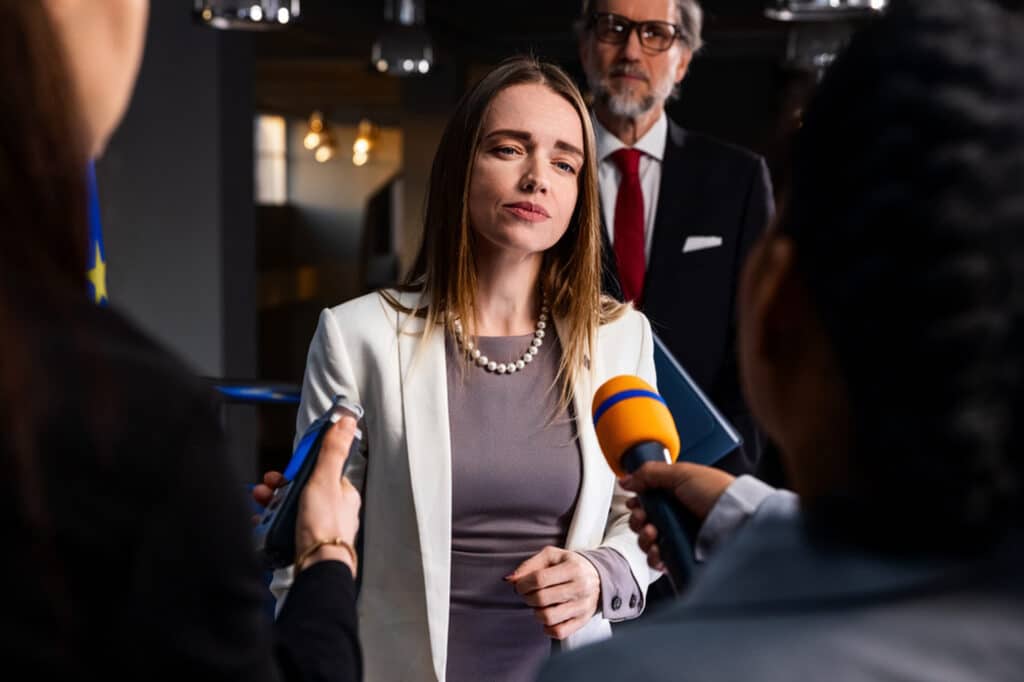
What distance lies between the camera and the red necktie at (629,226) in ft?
8.19

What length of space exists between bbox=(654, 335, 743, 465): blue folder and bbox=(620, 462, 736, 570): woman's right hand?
0.26m

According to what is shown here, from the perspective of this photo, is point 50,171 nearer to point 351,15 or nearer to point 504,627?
point 504,627

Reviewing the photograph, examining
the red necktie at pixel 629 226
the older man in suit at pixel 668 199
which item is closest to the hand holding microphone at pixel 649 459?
the older man in suit at pixel 668 199

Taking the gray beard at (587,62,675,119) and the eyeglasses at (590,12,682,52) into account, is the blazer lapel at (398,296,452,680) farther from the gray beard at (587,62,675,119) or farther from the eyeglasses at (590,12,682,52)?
the eyeglasses at (590,12,682,52)

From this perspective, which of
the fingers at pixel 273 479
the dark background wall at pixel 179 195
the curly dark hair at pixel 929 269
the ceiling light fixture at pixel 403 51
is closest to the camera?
the curly dark hair at pixel 929 269

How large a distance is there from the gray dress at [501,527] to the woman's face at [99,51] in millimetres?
910

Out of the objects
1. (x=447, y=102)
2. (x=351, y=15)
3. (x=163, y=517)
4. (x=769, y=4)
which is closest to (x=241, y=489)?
(x=163, y=517)

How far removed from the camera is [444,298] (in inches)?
68.6

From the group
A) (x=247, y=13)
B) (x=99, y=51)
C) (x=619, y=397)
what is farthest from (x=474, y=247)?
(x=247, y=13)

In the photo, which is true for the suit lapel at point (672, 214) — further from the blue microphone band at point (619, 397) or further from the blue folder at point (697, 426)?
the blue microphone band at point (619, 397)

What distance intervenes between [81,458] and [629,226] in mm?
1930

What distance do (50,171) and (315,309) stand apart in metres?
11.5

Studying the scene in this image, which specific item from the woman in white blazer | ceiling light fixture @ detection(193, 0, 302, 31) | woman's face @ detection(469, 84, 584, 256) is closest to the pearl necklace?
the woman in white blazer

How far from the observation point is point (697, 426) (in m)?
1.37
